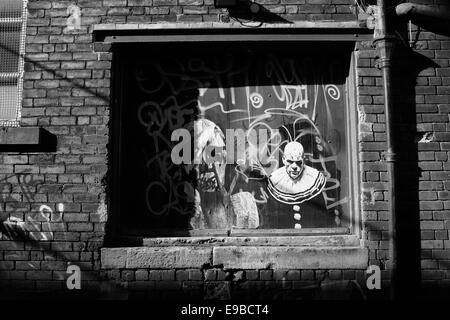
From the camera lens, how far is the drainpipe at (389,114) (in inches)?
156

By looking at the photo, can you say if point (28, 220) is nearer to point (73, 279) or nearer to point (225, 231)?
point (73, 279)

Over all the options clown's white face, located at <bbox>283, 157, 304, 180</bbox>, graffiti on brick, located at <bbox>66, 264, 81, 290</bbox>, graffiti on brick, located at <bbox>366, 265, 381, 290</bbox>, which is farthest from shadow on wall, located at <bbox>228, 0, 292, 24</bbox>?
graffiti on brick, located at <bbox>66, 264, 81, 290</bbox>

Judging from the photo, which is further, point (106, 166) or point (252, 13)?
point (252, 13)

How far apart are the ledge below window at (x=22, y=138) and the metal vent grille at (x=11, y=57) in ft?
0.67

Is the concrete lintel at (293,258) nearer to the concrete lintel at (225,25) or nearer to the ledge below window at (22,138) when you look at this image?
the ledge below window at (22,138)

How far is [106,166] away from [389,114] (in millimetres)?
2718

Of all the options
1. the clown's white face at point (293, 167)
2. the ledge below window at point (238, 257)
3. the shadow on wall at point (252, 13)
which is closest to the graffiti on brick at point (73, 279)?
the ledge below window at point (238, 257)

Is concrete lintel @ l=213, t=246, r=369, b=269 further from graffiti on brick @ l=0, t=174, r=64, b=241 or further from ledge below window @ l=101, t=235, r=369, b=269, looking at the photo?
graffiti on brick @ l=0, t=174, r=64, b=241

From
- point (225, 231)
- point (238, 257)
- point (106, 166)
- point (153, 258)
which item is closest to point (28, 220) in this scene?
point (106, 166)

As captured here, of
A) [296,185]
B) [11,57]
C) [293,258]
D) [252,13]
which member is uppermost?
[252,13]

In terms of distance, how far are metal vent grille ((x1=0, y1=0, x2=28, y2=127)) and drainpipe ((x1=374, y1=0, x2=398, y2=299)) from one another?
3519 millimetres

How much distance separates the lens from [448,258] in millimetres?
4012

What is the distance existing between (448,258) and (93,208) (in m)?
3.35

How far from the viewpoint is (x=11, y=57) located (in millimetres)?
4344
